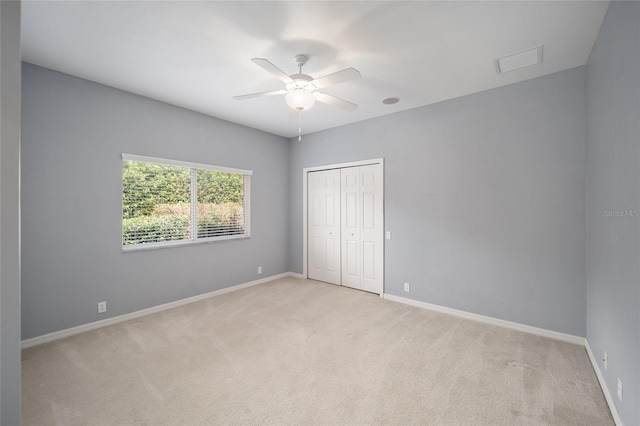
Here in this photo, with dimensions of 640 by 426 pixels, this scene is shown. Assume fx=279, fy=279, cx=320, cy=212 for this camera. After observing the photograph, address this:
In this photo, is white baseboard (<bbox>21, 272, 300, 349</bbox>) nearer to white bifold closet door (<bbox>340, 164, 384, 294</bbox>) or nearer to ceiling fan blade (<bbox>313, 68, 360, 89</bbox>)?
white bifold closet door (<bbox>340, 164, 384, 294</bbox>)

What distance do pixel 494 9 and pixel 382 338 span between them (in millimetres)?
3018

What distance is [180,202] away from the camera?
4.02 metres

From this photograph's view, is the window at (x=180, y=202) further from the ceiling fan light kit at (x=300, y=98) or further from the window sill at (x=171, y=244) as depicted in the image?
the ceiling fan light kit at (x=300, y=98)

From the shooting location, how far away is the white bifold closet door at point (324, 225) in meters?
4.99

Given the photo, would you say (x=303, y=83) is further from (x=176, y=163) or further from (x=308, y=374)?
(x=308, y=374)

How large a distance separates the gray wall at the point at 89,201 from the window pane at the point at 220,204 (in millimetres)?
288

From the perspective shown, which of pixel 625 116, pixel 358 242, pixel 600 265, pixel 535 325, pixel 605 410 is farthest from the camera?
pixel 358 242

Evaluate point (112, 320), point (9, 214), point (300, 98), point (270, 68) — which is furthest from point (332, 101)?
point (112, 320)

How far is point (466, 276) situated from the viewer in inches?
139

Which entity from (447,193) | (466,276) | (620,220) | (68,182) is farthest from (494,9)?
(68,182)

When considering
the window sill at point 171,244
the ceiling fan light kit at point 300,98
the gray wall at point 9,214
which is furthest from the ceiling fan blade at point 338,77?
the window sill at point 171,244

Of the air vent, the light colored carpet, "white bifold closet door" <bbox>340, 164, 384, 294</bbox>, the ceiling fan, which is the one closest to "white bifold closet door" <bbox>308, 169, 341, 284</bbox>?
"white bifold closet door" <bbox>340, 164, 384, 294</bbox>

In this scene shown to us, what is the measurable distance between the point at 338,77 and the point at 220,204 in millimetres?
3049

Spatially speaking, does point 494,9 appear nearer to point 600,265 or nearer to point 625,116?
point 625,116
